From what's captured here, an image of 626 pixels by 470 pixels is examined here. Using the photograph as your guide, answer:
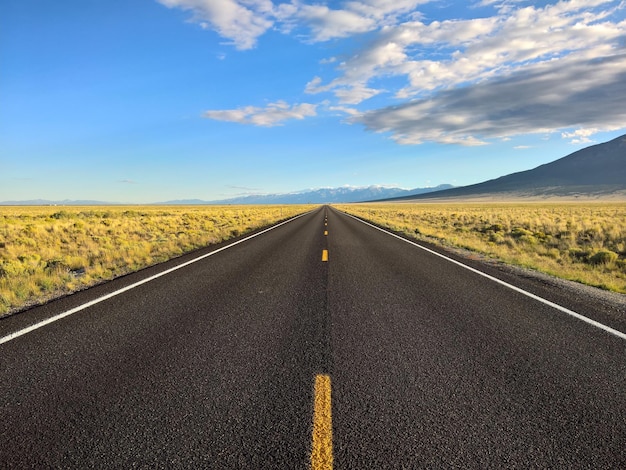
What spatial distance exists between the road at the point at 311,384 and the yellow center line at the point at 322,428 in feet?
0.05

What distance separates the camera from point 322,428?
280cm

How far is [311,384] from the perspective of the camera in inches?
138

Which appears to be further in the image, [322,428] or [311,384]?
[311,384]

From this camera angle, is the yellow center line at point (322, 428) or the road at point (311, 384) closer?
the yellow center line at point (322, 428)

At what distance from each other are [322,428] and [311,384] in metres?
0.72

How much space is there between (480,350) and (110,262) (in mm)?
10345

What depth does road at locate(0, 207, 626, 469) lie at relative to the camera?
8.54 ft

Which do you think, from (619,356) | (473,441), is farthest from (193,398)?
(619,356)

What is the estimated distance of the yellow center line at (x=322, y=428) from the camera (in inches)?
96.2

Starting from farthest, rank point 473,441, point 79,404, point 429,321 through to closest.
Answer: point 429,321
point 79,404
point 473,441

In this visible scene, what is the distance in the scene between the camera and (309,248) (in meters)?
14.0

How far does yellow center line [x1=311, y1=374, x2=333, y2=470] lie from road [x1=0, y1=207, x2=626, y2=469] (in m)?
0.02

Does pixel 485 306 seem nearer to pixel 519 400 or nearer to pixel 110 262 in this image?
pixel 519 400

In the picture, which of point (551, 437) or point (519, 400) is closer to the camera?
point (551, 437)
